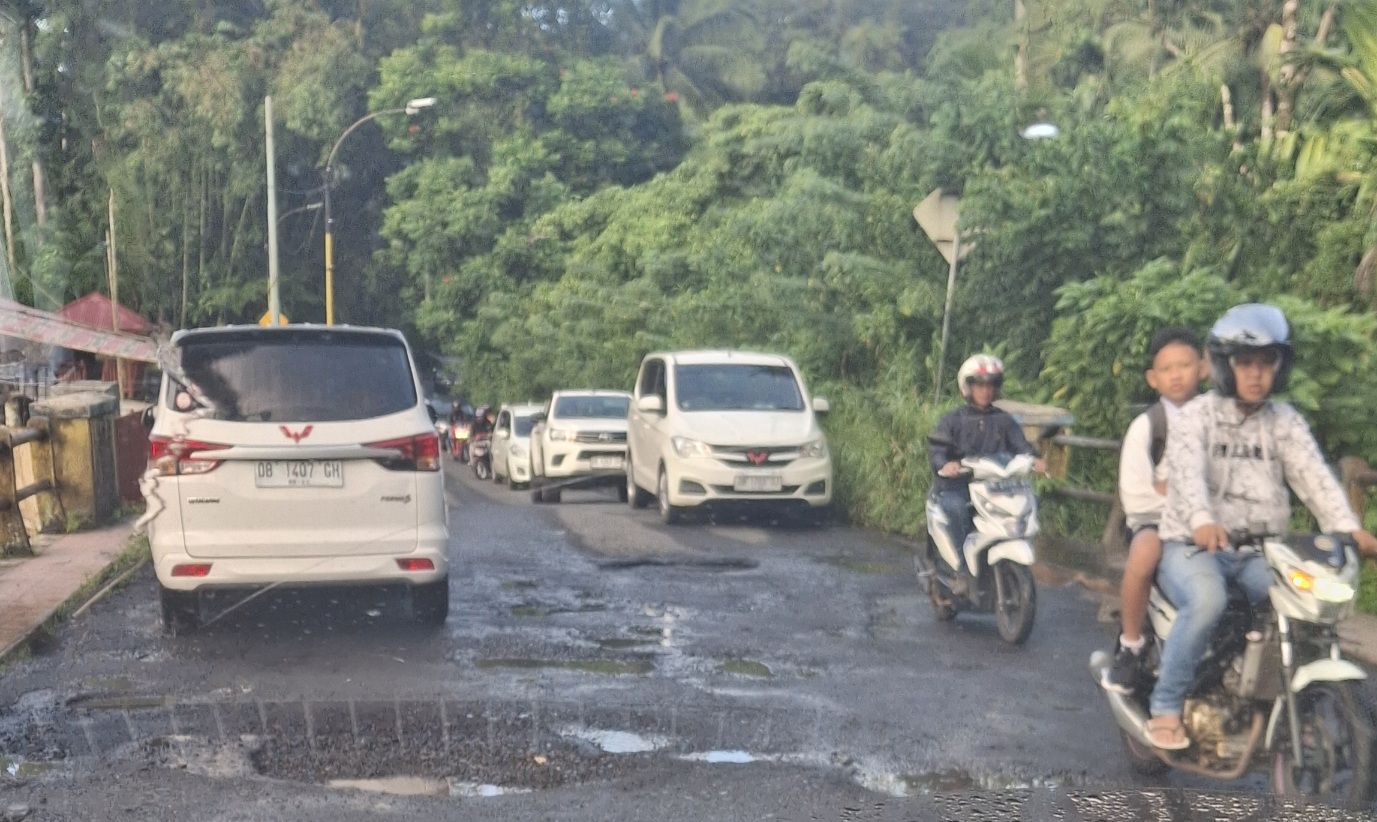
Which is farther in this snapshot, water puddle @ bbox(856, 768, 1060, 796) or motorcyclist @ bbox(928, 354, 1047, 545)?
motorcyclist @ bbox(928, 354, 1047, 545)

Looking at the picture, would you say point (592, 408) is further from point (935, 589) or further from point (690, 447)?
point (935, 589)

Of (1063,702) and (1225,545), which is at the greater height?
(1225,545)

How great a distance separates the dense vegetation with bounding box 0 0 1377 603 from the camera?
1510 centimetres

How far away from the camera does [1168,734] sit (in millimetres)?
5652

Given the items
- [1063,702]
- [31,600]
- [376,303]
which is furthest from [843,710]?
[376,303]

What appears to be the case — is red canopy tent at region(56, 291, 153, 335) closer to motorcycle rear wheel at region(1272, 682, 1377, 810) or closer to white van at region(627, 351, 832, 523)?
white van at region(627, 351, 832, 523)

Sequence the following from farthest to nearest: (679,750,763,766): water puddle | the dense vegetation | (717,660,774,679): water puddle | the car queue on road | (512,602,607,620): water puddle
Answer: the car queue on road, the dense vegetation, (512,602,607,620): water puddle, (717,660,774,679): water puddle, (679,750,763,766): water puddle

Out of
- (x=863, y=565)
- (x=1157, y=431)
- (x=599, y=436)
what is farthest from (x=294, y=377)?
(x=599, y=436)

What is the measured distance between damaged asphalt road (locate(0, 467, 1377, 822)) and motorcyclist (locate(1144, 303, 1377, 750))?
53 cm

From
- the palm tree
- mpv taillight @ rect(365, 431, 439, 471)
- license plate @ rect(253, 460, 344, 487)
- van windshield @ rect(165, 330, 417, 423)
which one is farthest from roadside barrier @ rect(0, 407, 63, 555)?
the palm tree

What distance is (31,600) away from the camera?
1033 centimetres

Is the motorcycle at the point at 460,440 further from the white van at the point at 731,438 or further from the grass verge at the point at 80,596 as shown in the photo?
the grass verge at the point at 80,596

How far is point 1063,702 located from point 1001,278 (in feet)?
28.9

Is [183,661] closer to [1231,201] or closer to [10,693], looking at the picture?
[10,693]
